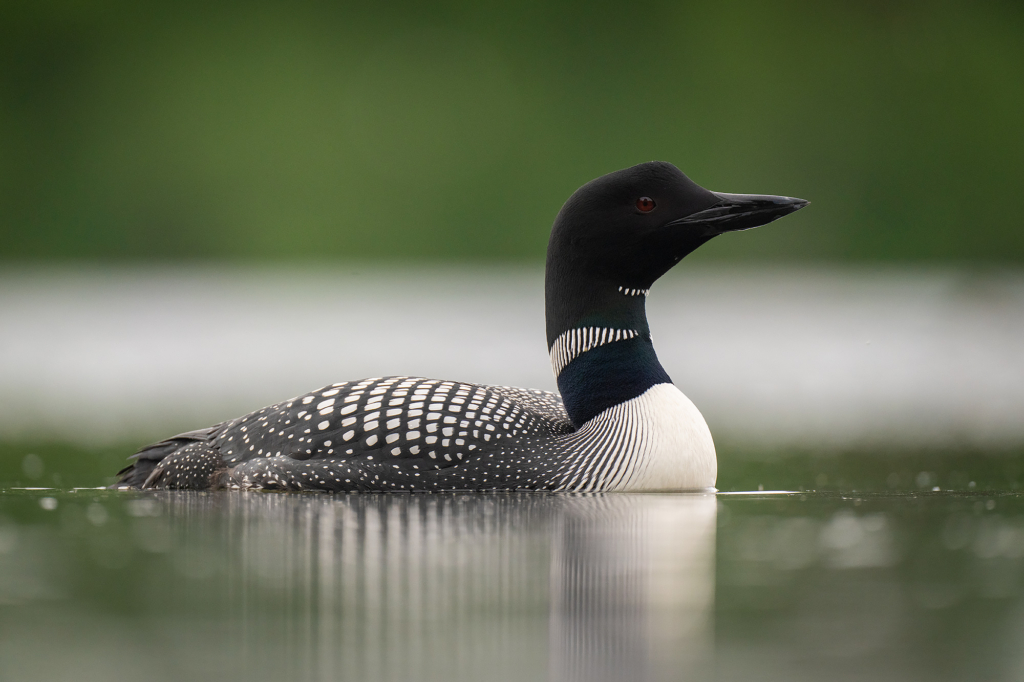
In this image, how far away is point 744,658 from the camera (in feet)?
A: 4.95

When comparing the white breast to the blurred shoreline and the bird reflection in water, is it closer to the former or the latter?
the bird reflection in water

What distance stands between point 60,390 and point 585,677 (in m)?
4.67

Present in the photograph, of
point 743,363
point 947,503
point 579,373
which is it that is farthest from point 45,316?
point 947,503

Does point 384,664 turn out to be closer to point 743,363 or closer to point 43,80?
point 743,363

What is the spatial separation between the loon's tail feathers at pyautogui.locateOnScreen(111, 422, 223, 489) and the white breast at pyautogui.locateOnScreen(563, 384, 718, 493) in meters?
0.97

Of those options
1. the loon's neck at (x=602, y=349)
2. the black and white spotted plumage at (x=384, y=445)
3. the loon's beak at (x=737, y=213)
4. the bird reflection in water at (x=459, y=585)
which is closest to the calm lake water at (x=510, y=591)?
the bird reflection in water at (x=459, y=585)

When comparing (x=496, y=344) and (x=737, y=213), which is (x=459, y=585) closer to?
(x=737, y=213)

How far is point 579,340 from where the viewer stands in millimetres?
3234

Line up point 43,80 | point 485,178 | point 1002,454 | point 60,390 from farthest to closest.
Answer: point 43,80
point 485,178
point 60,390
point 1002,454

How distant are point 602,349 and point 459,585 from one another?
137 centimetres

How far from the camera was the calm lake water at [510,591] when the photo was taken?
4.90ft

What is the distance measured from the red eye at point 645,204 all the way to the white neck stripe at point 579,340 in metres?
0.31

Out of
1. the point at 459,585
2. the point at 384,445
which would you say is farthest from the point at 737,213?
the point at 459,585

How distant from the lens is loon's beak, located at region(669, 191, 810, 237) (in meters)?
3.12
